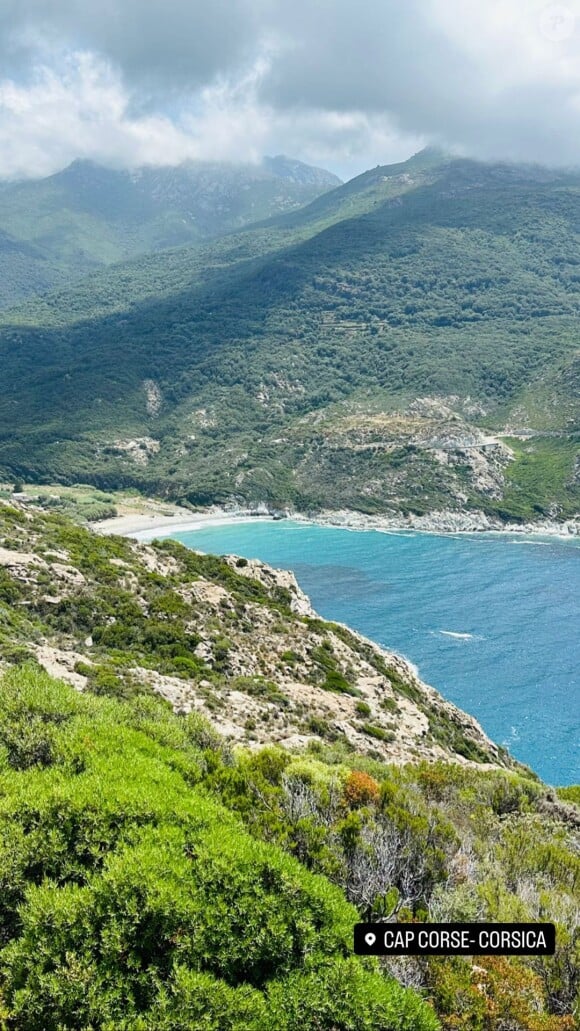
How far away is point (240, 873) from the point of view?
8.73 m

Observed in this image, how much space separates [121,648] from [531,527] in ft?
308

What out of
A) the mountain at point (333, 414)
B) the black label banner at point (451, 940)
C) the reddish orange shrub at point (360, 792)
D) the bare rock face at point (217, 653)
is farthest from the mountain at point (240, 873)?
the mountain at point (333, 414)

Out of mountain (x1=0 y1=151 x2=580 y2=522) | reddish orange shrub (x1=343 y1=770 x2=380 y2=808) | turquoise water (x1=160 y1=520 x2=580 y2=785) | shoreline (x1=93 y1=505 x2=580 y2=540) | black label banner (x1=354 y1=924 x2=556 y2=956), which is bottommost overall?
turquoise water (x1=160 y1=520 x2=580 y2=785)

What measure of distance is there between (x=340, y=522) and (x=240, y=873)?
10626 cm

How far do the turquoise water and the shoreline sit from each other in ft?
17.8

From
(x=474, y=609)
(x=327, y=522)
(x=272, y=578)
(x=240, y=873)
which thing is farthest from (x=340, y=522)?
(x=240, y=873)

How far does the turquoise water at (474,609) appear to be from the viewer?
4122 cm

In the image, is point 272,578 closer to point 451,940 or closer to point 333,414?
point 451,940

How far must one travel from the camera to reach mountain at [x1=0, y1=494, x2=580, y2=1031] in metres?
7.49

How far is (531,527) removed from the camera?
104438 mm

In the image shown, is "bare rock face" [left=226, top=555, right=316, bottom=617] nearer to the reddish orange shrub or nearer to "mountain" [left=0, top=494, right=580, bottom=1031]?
"mountain" [left=0, top=494, right=580, bottom=1031]

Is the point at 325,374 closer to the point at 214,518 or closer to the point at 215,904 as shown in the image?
the point at 214,518

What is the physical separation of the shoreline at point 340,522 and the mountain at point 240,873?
8857cm

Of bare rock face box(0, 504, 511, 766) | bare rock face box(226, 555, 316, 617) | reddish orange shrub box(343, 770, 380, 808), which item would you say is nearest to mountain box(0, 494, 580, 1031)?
reddish orange shrub box(343, 770, 380, 808)
